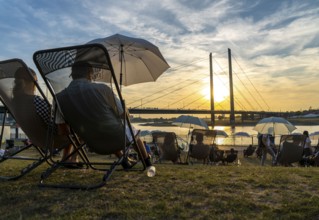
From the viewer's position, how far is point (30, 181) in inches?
105

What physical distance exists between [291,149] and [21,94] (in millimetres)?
5252

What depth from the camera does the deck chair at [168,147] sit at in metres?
6.71

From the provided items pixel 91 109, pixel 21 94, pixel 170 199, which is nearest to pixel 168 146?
pixel 21 94

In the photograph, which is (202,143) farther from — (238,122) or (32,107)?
(238,122)

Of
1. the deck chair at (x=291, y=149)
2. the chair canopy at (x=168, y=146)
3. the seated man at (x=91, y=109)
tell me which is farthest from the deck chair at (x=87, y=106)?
the deck chair at (x=291, y=149)

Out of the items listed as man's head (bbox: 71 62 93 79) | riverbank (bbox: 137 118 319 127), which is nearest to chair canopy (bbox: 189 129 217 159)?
man's head (bbox: 71 62 93 79)

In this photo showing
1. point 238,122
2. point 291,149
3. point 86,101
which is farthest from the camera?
point 238,122

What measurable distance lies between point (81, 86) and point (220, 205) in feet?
4.19

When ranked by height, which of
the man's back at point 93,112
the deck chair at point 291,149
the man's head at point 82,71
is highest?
the man's head at point 82,71

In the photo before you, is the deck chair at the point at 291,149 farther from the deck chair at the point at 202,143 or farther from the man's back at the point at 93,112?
the man's back at the point at 93,112

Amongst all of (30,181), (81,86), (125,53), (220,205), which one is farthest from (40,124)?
(125,53)

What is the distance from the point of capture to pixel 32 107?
2814mm

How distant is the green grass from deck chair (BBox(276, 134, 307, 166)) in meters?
3.80

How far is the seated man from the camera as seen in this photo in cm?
246
